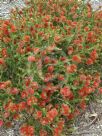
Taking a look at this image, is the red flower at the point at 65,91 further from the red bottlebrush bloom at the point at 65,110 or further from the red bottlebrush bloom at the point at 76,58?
the red bottlebrush bloom at the point at 76,58

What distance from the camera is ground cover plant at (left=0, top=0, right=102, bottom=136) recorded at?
9.73 feet

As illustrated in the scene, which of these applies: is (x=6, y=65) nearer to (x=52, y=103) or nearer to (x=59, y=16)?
(x=52, y=103)

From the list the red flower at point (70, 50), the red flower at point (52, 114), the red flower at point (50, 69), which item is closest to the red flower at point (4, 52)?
the red flower at point (50, 69)

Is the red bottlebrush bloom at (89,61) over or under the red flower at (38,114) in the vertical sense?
over

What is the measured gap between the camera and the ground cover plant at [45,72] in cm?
296

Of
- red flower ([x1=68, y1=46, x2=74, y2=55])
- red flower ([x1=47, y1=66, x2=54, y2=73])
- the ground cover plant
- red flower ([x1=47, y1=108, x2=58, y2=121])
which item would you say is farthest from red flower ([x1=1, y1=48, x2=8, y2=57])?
red flower ([x1=47, y1=108, x2=58, y2=121])

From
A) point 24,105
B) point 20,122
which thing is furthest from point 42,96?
point 20,122

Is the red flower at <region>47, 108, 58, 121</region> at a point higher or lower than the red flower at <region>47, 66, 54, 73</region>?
lower

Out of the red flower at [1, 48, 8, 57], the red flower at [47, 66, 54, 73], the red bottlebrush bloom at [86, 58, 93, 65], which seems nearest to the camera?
the red flower at [47, 66, 54, 73]

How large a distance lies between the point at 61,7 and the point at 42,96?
137cm

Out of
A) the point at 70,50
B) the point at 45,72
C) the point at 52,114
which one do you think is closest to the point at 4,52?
the point at 45,72

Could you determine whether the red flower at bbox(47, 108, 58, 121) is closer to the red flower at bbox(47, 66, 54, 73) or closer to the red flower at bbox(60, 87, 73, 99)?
the red flower at bbox(60, 87, 73, 99)

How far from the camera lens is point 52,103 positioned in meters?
3.20

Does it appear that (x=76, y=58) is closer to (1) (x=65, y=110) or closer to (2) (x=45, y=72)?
(2) (x=45, y=72)
